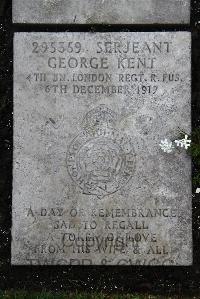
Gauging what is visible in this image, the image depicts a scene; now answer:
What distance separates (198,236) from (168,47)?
1542 millimetres

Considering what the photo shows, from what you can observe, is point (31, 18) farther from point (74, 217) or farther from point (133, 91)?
point (74, 217)

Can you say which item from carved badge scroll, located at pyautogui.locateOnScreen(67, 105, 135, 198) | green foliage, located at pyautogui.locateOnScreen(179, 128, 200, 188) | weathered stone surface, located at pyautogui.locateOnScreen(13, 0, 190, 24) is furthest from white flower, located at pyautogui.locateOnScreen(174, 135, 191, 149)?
weathered stone surface, located at pyautogui.locateOnScreen(13, 0, 190, 24)

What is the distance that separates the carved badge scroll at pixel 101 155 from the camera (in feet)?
15.9

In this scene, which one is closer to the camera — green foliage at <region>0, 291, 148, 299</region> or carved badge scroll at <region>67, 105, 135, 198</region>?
green foliage at <region>0, 291, 148, 299</region>

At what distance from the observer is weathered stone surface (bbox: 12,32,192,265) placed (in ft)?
15.9

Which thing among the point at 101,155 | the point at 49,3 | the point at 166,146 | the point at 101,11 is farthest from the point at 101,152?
the point at 49,3

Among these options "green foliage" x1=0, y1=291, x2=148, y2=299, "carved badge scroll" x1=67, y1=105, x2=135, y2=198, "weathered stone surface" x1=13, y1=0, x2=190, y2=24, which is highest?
"weathered stone surface" x1=13, y1=0, x2=190, y2=24

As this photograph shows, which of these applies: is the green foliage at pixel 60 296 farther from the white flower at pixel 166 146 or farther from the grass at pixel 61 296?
the white flower at pixel 166 146

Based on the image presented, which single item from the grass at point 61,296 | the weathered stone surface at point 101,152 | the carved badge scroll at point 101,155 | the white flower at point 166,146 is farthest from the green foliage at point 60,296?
the white flower at point 166,146

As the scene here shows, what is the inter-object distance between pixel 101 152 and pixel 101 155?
24mm

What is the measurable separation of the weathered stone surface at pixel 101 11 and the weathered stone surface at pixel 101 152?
0.15 meters

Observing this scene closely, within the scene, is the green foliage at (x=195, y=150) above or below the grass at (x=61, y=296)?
above

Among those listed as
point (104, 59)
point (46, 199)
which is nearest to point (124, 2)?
point (104, 59)

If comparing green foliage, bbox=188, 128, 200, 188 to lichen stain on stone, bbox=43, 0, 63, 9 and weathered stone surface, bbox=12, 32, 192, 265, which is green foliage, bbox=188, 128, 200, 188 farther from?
lichen stain on stone, bbox=43, 0, 63, 9
